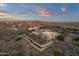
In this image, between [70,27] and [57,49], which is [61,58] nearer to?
[57,49]

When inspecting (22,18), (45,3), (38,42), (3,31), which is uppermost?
(45,3)

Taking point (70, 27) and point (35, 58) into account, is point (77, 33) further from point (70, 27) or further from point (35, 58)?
point (35, 58)

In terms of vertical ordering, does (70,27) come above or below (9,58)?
above

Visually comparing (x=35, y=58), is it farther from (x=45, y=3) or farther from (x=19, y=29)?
(x=45, y=3)

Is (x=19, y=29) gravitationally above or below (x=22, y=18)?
below

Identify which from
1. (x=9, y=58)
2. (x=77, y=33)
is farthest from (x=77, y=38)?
(x=9, y=58)

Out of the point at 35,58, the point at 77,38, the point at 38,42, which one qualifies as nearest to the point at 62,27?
the point at 77,38

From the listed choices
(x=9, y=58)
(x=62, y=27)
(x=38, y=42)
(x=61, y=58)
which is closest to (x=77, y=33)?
(x=62, y=27)

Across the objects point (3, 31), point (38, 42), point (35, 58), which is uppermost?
point (3, 31)
